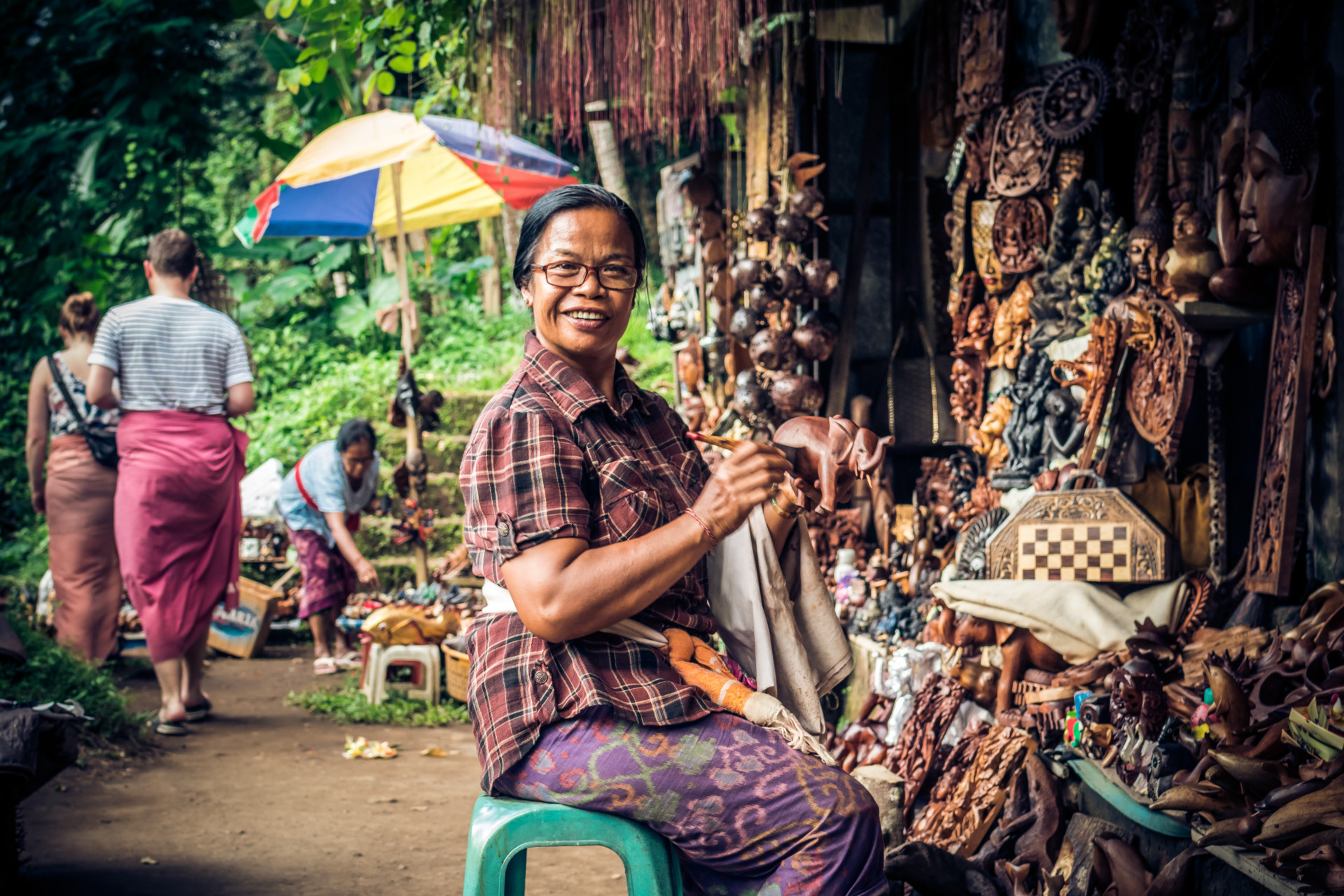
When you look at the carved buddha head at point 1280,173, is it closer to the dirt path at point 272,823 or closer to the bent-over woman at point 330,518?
the dirt path at point 272,823

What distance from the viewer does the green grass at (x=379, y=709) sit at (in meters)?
5.62

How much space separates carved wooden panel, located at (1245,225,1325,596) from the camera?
2771 millimetres

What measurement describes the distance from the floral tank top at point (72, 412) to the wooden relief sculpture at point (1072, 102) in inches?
172

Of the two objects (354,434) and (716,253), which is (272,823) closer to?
(354,434)

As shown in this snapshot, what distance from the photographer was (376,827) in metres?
3.94

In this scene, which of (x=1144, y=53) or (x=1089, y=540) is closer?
(x=1089, y=540)

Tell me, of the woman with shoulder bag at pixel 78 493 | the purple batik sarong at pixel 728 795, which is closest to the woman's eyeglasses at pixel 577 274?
the purple batik sarong at pixel 728 795

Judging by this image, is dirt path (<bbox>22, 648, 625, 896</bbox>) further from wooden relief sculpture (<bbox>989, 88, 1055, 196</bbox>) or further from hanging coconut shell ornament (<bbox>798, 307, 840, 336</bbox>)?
wooden relief sculpture (<bbox>989, 88, 1055, 196</bbox>)

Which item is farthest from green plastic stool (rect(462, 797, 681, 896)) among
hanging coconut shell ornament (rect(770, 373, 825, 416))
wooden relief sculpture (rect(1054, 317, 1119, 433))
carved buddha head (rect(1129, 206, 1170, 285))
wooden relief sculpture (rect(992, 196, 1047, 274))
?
hanging coconut shell ornament (rect(770, 373, 825, 416))

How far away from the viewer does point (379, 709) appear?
5.67m

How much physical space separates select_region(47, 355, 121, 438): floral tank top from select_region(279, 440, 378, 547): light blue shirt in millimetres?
1148

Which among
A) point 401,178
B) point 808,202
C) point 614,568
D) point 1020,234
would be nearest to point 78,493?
point 401,178

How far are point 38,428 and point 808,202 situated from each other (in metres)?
3.90

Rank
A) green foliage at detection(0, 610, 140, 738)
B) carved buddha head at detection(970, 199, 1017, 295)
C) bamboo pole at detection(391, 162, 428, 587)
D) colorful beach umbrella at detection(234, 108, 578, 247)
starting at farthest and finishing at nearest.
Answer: bamboo pole at detection(391, 162, 428, 587) < colorful beach umbrella at detection(234, 108, 578, 247) < carved buddha head at detection(970, 199, 1017, 295) < green foliage at detection(0, 610, 140, 738)
